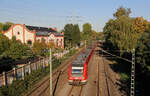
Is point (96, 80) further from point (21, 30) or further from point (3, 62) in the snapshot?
point (21, 30)

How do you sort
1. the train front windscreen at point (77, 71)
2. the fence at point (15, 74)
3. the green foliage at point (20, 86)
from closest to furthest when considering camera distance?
1. the green foliage at point (20, 86)
2. the fence at point (15, 74)
3. the train front windscreen at point (77, 71)

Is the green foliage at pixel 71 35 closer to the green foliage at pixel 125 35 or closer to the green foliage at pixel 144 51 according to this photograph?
the green foliage at pixel 125 35

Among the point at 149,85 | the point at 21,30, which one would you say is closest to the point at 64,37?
the point at 21,30

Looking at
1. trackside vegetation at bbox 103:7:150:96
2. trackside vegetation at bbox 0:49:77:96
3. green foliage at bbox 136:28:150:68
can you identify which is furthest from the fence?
green foliage at bbox 136:28:150:68

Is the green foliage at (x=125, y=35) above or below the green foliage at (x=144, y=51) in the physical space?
above

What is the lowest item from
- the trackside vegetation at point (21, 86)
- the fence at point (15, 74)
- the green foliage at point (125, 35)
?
the trackside vegetation at point (21, 86)

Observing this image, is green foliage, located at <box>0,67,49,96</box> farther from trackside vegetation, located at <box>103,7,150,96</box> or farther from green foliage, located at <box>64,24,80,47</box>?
green foliage, located at <box>64,24,80,47</box>

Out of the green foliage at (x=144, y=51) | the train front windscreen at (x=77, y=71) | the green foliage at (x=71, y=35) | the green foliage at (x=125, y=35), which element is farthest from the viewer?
the green foliage at (x=71, y=35)

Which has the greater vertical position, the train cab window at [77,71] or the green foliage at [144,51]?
the green foliage at [144,51]

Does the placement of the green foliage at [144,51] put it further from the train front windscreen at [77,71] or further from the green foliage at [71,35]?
the green foliage at [71,35]

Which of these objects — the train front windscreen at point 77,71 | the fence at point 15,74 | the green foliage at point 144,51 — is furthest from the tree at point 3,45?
the green foliage at point 144,51

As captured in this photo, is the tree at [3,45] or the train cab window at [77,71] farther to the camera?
the tree at [3,45]

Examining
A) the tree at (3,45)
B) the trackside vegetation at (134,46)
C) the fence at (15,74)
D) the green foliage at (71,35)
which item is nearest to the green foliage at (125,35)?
the trackside vegetation at (134,46)

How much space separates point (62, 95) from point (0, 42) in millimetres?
17898
